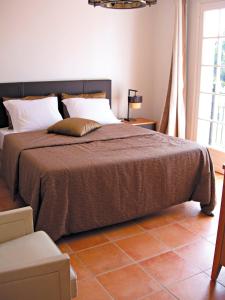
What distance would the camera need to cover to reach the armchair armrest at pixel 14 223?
1881 millimetres

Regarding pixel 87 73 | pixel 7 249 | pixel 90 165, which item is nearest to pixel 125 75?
pixel 87 73

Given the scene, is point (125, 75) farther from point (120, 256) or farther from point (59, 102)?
point (120, 256)

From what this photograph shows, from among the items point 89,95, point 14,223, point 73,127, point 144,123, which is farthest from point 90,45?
point 14,223

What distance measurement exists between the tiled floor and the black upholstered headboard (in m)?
1.48

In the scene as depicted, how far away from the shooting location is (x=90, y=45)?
4523 mm

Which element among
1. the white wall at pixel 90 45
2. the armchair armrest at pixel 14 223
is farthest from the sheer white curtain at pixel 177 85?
the armchair armrest at pixel 14 223

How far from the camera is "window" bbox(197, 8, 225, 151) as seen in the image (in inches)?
164

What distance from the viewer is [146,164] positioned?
284 cm

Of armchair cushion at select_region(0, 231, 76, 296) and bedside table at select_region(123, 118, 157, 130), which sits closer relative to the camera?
armchair cushion at select_region(0, 231, 76, 296)

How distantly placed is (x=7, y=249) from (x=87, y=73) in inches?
127

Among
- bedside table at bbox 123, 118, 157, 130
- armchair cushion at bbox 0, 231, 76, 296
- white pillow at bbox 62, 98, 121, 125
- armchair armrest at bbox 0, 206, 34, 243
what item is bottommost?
armchair cushion at bbox 0, 231, 76, 296

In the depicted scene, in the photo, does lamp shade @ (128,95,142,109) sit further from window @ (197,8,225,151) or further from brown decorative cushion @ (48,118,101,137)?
brown decorative cushion @ (48,118,101,137)

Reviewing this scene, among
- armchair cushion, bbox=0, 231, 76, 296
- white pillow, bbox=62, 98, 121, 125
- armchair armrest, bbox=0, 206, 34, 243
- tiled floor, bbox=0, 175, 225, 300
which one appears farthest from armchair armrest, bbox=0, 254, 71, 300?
white pillow, bbox=62, 98, 121, 125

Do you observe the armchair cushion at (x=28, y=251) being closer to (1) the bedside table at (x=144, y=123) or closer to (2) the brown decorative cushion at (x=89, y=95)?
(2) the brown decorative cushion at (x=89, y=95)
